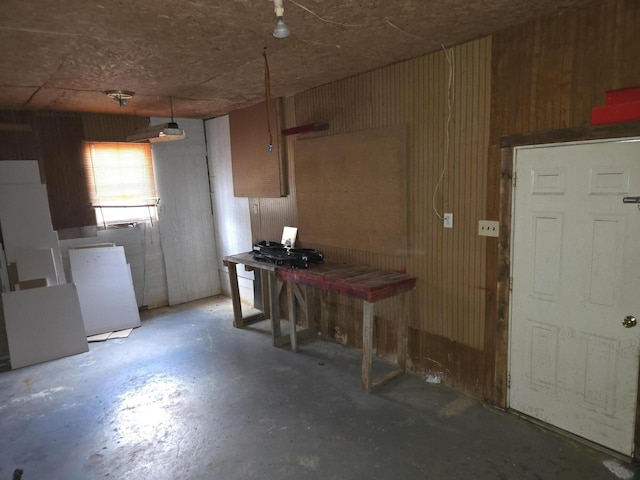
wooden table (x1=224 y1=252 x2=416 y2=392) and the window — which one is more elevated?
the window

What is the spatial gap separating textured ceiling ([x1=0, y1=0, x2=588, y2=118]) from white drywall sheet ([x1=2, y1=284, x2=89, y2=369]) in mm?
2062

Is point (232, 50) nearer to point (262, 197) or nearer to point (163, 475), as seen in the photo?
point (262, 197)

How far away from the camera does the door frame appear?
8.59ft

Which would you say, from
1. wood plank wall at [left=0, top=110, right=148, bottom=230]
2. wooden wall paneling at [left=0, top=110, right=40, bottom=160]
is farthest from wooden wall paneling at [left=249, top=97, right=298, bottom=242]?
wooden wall paneling at [left=0, top=110, right=40, bottom=160]

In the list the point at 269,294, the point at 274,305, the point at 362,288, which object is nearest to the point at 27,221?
the point at 269,294

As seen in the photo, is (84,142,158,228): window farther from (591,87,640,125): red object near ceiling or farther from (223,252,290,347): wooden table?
(591,87,640,125): red object near ceiling

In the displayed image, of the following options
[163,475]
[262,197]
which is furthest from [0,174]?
[163,475]

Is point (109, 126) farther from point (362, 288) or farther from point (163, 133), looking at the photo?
point (362, 288)

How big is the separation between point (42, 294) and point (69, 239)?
1.01m

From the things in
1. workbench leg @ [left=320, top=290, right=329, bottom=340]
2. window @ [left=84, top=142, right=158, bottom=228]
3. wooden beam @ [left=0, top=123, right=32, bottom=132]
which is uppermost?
wooden beam @ [left=0, top=123, right=32, bottom=132]

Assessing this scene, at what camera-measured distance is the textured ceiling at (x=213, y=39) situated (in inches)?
85.2

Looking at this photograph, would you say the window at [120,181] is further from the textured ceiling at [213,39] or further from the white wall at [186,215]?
the textured ceiling at [213,39]

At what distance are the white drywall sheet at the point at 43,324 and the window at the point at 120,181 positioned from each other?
1.30 meters

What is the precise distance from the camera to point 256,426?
2.90m
